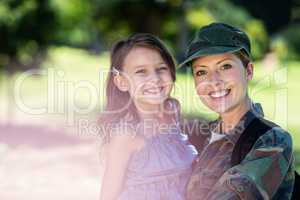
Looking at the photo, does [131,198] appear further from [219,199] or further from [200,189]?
[219,199]

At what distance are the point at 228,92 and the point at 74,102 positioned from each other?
1208cm

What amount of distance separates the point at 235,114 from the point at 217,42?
242mm

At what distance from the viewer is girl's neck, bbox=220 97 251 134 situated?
197 centimetres

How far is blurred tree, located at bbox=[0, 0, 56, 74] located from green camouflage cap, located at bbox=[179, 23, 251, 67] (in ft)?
27.2

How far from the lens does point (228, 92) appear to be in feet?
6.46

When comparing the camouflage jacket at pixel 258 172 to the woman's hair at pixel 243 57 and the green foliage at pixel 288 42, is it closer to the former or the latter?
the woman's hair at pixel 243 57

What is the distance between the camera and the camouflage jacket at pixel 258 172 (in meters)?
1.74

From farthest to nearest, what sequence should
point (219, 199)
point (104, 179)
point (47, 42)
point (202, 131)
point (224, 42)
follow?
point (47, 42), point (202, 131), point (104, 179), point (224, 42), point (219, 199)

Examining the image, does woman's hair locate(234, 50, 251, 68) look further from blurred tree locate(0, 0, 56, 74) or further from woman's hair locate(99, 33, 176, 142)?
blurred tree locate(0, 0, 56, 74)

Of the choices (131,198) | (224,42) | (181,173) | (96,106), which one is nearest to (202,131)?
(181,173)

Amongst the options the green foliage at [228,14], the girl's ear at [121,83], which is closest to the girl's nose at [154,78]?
the girl's ear at [121,83]

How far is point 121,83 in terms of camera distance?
2.47 meters

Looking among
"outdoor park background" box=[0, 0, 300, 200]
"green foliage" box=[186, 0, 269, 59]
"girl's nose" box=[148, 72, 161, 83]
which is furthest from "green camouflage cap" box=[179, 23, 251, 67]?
"green foliage" box=[186, 0, 269, 59]

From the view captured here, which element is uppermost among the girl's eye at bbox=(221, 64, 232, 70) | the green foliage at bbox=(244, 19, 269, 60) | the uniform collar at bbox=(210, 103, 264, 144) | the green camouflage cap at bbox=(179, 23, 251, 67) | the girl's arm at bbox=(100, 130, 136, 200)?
the green foliage at bbox=(244, 19, 269, 60)
